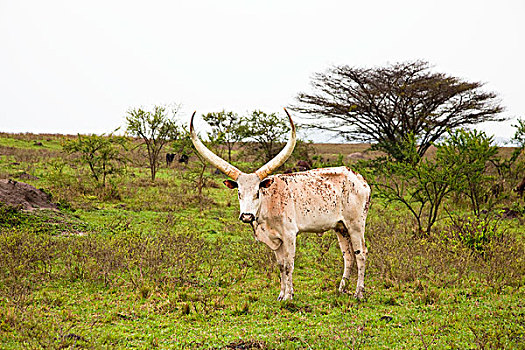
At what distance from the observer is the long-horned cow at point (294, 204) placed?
6.55m

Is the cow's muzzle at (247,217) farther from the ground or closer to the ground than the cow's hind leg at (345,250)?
farther from the ground

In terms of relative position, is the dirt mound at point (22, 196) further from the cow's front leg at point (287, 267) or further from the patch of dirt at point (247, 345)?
the patch of dirt at point (247, 345)

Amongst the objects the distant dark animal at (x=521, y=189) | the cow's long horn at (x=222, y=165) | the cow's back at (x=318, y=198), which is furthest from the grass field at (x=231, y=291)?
the distant dark animal at (x=521, y=189)

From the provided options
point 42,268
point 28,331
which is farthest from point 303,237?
point 28,331

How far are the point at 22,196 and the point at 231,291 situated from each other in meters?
7.35

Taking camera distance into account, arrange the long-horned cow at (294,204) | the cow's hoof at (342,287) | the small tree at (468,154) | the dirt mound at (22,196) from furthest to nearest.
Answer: the dirt mound at (22,196) → the small tree at (468,154) → the cow's hoof at (342,287) → the long-horned cow at (294,204)

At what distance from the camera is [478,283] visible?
7598 mm

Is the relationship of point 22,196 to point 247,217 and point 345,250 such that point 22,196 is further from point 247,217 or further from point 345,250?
point 345,250

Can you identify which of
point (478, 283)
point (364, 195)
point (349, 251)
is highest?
point (364, 195)

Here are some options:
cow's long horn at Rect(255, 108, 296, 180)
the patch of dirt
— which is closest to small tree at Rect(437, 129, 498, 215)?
cow's long horn at Rect(255, 108, 296, 180)

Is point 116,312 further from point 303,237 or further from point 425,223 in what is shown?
point 425,223

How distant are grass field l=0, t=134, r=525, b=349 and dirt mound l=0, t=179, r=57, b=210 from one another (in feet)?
1.76

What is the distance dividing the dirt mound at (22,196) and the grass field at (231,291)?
54 cm

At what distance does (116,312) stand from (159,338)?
44.8 inches
